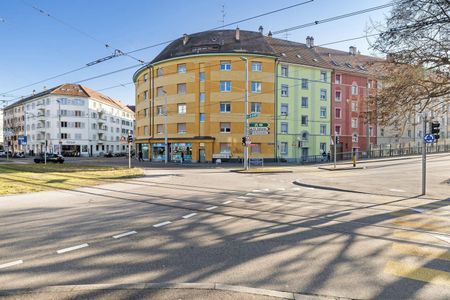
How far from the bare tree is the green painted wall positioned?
27.4 m

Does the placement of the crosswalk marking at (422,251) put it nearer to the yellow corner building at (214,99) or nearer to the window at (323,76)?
the yellow corner building at (214,99)

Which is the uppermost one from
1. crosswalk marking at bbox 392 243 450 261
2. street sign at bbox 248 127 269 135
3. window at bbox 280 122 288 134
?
window at bbox 280 122 288 134

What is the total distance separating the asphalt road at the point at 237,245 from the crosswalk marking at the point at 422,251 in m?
0.02

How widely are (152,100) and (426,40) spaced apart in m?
37.3

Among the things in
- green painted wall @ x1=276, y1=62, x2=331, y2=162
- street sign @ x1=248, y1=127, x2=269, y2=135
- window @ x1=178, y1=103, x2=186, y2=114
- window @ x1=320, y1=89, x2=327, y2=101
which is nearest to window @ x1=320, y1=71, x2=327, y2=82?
green painted wall @ x1=276, y1=62, x2=331, y2=162

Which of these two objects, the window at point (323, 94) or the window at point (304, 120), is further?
the window at point (323, 94)

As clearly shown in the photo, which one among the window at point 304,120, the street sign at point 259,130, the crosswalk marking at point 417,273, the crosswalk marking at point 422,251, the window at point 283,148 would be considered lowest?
the crosswalk marking at point 422,251

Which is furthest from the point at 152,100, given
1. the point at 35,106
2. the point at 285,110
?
the point at 35,106

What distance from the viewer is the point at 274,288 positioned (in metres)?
3.47

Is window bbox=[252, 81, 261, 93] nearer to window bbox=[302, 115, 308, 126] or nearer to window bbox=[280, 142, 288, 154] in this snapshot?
window bbox=[280, 142, 288, 154]

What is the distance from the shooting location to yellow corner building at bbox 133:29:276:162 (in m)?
37.9

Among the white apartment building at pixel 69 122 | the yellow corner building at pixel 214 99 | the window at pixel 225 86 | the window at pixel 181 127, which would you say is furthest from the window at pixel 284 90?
the white apartment building at pixel 69 122

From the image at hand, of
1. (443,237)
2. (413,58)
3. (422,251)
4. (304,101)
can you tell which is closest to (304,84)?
(304,101)

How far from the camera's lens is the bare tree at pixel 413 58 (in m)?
10.4
